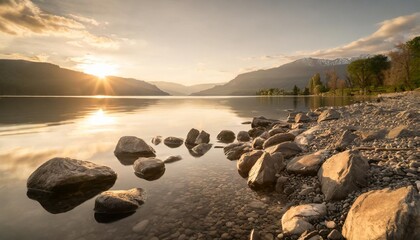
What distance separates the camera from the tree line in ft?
291

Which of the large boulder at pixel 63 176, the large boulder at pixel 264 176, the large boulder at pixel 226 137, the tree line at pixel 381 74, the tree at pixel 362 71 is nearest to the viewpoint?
the large boulder at pixel 63 176

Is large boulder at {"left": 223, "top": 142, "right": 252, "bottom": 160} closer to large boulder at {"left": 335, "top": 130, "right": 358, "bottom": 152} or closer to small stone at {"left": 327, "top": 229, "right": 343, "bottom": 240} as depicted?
large boulder at {"left": 335, "top": 130, "right": 358, "bottom": 152}

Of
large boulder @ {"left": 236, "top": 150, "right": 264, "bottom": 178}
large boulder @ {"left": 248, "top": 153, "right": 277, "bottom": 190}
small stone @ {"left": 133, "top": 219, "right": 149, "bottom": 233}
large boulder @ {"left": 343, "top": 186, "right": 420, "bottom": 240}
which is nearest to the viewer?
large boulder @ {"left": 343, "top": 186, "right": 420, "bottom": 240}

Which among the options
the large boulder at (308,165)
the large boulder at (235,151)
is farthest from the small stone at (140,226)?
the large boulder at (235,151)

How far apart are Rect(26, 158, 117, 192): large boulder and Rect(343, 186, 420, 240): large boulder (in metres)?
9.93

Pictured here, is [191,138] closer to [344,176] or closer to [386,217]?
[344,176]

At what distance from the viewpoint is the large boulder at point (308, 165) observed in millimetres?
10109

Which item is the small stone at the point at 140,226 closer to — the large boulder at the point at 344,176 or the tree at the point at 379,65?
the large boulder at the point at 344,176

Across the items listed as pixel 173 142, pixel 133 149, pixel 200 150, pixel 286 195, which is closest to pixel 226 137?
pixel 173 142

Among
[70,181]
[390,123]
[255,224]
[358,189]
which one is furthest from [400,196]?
[390,123]

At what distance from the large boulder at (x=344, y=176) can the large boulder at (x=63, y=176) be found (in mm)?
9600

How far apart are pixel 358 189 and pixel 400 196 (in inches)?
86.3

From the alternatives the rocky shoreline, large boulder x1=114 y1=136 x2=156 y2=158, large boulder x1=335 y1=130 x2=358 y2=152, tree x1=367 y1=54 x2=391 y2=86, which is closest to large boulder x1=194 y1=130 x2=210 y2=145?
large boulder x1=114 y1=136 x2=156 y2=158

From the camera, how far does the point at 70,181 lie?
10125 mm
